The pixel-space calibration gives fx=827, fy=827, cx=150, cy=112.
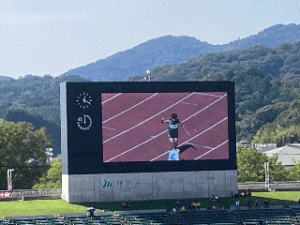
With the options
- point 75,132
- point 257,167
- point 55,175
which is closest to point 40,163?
point 55,175

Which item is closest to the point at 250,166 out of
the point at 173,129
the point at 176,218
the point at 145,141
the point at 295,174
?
the point at 295,174

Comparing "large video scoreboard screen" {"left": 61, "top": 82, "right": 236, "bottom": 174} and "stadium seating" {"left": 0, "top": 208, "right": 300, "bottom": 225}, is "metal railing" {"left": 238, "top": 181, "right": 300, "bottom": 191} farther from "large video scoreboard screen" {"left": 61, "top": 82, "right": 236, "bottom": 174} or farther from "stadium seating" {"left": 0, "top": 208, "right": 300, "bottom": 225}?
"stadium seating" {"left": 0, "top": 208, "right": 300, "bottom": 225}

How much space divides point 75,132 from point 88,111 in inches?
80.1

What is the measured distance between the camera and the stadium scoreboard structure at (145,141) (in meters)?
67.5

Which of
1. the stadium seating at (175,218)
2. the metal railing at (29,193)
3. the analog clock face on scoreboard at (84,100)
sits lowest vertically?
the stadium seating at (175,218)

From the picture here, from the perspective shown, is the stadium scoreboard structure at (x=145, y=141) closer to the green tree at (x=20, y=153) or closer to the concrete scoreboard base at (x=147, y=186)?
the concrete scoreboard base at (x=147, y=186)

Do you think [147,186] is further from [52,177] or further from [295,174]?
[295,174]

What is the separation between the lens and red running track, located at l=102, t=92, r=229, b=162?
68.0 m

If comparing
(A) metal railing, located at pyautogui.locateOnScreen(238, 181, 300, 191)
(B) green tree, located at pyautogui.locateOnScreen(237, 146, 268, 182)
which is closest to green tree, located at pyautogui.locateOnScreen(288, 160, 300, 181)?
(B) green tree, located at pyautogui.locateOnScreen(237, 146, 268, 182)

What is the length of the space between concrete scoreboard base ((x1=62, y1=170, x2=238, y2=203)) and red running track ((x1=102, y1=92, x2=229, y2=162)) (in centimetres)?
148

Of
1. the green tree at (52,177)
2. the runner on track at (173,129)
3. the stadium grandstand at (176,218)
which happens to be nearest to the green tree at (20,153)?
the green tree at (52,177)

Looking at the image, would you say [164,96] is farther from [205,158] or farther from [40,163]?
[40,163]

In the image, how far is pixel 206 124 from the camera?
69438 millimetres

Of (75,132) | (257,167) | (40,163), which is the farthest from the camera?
(40,163)
